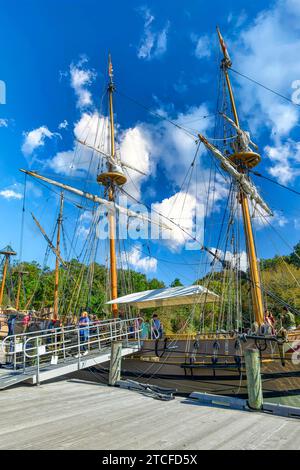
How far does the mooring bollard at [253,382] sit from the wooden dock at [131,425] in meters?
0.38

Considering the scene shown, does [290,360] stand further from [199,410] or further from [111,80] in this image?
[111,80]

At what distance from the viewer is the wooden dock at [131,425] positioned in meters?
4.30

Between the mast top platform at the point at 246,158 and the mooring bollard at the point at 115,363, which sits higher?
the mast top platform at the point at 246,158

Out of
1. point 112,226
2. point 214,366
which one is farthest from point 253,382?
point 112,226

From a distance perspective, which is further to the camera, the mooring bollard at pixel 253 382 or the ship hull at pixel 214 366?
the ship hull at pixel 214 366

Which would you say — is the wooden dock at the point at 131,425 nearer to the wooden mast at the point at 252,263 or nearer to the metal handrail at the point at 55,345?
the metal handrail at the point at 55,345

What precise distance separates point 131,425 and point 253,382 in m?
2.82

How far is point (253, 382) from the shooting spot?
6.48 meters

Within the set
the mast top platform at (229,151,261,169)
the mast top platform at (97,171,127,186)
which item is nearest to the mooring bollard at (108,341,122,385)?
the mast top platform at (229,151,261,169)

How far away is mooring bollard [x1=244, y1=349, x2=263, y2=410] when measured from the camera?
629 centimetres

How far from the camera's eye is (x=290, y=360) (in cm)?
1080

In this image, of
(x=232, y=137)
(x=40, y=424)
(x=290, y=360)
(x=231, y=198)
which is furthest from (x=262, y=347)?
(x=232, y=137)

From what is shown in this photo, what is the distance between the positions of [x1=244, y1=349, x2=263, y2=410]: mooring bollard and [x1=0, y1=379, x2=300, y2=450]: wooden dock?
376 millimetres

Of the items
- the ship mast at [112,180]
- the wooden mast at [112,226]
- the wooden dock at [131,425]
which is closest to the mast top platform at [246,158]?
the ship mast at [112,180]
